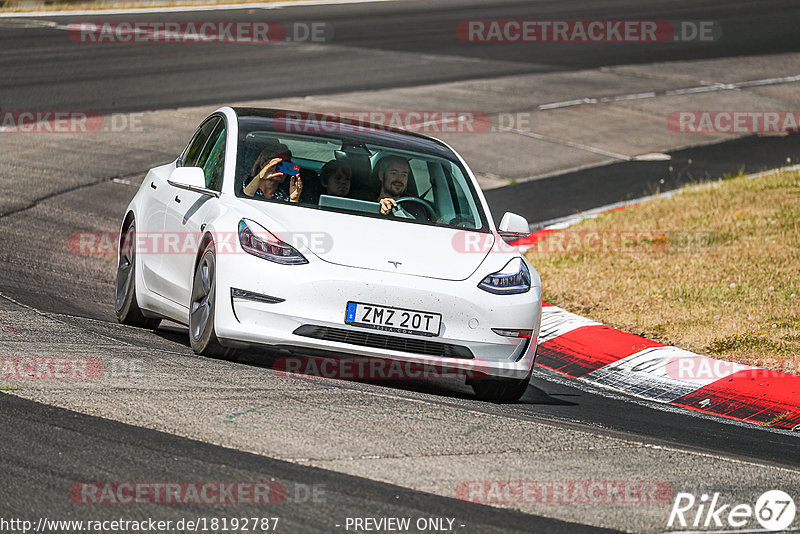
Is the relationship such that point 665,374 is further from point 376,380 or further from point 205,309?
point 205,309

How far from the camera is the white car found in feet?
22.1

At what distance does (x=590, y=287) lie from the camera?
35.9 ft

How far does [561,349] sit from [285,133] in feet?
9.36

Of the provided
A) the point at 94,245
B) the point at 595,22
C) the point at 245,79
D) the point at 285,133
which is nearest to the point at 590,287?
the point at 285,133

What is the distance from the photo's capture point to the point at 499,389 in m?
7.39

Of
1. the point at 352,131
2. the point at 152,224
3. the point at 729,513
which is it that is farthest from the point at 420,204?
the point at 729,513

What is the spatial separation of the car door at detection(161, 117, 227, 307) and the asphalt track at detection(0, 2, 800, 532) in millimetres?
416

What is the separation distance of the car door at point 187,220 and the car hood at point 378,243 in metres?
0.50

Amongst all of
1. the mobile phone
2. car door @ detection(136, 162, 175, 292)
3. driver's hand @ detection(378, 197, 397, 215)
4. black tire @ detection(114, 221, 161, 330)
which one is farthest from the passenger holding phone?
black tire @ detection(114, 221, 161, 330)

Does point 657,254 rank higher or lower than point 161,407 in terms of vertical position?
lower

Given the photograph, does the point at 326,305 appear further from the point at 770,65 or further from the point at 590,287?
the point at 770,65

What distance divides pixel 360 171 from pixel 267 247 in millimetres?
1324

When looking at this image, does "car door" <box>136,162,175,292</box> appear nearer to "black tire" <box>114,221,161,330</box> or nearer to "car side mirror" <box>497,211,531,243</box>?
"black tire" <box>114,221,161,330</box>

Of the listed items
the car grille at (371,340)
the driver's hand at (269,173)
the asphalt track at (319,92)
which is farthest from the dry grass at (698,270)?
the driver's hand at (269,173)
